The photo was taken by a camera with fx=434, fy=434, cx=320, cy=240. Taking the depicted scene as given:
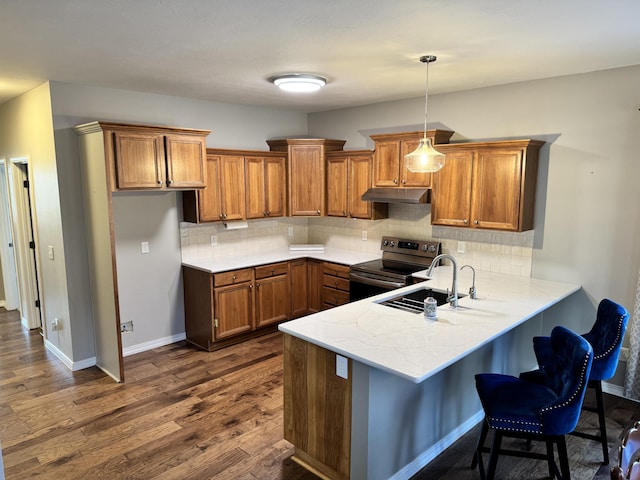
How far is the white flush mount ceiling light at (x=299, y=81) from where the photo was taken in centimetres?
367

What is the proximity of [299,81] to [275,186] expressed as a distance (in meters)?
1.88

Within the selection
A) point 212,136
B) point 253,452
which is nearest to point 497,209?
point 253,452

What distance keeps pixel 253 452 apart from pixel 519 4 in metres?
3.13

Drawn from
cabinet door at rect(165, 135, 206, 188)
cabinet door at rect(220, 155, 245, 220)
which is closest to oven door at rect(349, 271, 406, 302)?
cabinet door at rect(220, 155, 245, 220)

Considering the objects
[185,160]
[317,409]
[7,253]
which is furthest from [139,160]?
[7,253]

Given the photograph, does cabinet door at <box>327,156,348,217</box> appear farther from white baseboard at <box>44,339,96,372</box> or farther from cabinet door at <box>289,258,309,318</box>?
white baseboard at <box>44,339,96,372</box>

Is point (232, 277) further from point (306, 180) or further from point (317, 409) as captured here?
point (317, 409)

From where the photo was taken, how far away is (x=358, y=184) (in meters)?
5.20

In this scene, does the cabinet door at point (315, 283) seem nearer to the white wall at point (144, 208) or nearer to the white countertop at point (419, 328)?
the white wall at point (144, 208)

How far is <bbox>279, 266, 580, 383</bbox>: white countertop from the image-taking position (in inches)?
90.2

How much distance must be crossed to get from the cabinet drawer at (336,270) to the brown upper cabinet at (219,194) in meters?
1.19

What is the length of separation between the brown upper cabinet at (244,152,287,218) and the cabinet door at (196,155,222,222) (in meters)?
0.39

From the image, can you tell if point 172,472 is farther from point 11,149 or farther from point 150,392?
point 11,149

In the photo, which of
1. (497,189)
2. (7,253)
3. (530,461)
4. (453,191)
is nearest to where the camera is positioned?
(530,461)
